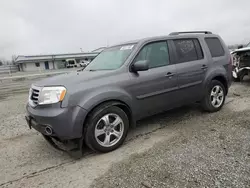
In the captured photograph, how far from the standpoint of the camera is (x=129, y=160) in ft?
9.87

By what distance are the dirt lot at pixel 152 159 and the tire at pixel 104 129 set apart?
160 mm

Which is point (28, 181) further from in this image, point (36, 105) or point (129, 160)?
point (129, 160)

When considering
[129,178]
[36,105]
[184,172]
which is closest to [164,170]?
[184,172]

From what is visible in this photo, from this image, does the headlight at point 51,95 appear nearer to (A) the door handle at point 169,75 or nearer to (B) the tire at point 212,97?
(A) the door handle at point 169,75

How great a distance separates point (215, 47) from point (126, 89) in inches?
110

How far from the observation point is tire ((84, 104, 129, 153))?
Answer: 10.2ft

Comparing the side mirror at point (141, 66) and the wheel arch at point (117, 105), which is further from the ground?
the side mirror at point (141, 66)

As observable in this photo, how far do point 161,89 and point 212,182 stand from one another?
189 centimetres

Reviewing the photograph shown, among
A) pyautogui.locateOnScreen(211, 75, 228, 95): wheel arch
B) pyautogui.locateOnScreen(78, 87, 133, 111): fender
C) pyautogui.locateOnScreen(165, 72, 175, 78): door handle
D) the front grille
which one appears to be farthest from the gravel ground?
the front grille

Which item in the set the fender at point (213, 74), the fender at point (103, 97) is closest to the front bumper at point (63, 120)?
the fender at point (103, 97)

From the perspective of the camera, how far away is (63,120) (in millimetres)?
2916

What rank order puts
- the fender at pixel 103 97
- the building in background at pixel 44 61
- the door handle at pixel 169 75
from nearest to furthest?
the fender at pixel 103 97 < the door handle at pixel 169 75 < the building in background at pixel 44 61

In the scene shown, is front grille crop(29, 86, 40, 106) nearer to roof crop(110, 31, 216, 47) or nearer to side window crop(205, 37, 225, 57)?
roof crop(110, 31, 216, 47)

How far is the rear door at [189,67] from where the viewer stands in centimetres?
417
